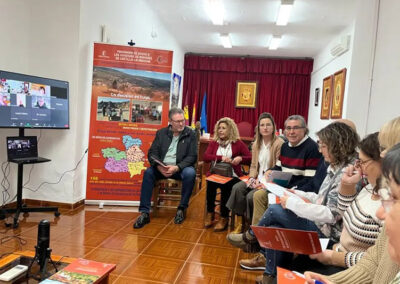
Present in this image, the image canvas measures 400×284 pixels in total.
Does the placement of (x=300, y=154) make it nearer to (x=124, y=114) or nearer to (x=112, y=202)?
(x=124, y=114)

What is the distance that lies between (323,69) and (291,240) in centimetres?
624

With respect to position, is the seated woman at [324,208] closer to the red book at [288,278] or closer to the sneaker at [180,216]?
the red book at [288,278]

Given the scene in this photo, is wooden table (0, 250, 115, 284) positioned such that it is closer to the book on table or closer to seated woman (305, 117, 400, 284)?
the book on table

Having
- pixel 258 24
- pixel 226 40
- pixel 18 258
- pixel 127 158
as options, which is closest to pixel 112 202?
pixel 127 158

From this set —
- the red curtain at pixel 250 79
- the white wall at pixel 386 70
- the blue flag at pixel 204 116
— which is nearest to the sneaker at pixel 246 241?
the white wall at pixel 386 70

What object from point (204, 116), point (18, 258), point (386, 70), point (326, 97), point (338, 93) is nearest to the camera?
point (18, 258)

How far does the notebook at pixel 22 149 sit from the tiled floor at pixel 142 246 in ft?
1.99

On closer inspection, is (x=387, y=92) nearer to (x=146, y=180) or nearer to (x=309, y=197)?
(x=309, y=197)

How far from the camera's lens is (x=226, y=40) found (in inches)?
265

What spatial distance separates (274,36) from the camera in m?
6.19

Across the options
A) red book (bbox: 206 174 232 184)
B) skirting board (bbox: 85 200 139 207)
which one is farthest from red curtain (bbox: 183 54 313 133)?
red book (bbox: 206 174 232 184)

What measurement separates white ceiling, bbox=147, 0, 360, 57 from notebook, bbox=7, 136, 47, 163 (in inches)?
120

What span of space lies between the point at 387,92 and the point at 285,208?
1.60 metres

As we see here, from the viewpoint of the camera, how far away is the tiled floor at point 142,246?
2.18m
